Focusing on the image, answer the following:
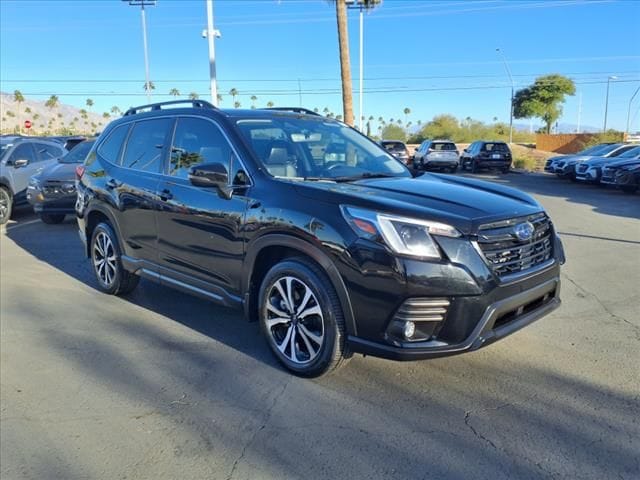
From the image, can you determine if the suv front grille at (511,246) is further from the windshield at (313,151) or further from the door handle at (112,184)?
the door handle at (112,184)

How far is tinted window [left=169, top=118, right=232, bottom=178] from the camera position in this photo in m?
4.32

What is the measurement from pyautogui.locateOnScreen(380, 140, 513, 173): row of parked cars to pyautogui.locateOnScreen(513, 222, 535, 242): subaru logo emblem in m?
21.8

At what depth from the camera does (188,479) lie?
2754 mm

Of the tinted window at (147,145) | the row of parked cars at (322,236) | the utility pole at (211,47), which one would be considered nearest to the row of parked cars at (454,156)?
the utility pole at (211,47)

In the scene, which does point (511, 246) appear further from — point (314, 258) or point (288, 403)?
point (288, 403)

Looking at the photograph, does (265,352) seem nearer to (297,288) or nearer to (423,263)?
(297,288)

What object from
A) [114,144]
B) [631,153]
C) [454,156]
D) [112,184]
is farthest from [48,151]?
[454,156]

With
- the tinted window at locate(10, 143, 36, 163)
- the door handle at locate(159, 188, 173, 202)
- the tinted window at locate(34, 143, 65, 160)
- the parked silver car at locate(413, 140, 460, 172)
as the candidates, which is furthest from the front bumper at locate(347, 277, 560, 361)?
the parked silver car at locate(413, 140, 460, 172)

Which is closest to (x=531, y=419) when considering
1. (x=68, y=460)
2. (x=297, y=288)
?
(x=297, y=288)

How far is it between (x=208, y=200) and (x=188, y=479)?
216 cm

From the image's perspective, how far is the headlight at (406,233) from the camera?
3182 millimetres

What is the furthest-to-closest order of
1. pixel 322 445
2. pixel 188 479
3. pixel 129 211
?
pixel 129 211 → pixel 322 445 → pixel 188 479

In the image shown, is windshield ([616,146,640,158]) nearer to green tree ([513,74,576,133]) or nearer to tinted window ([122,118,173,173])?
tinted window ([122,118,173,173])

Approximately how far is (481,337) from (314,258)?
1137 millimetres
